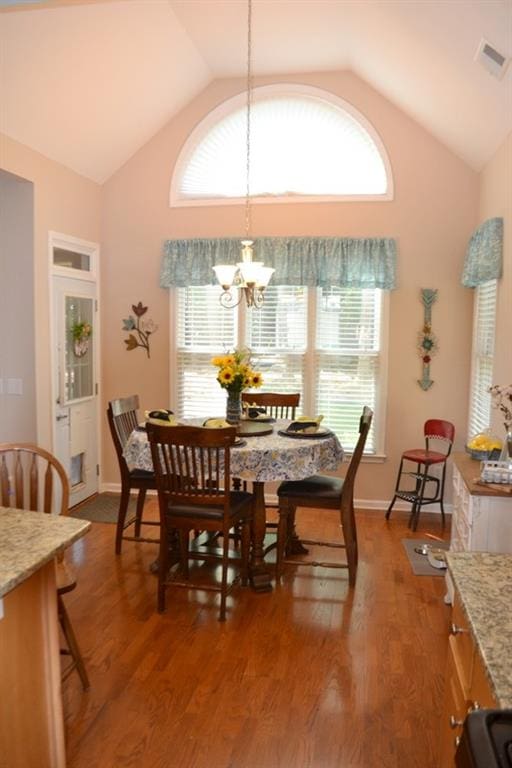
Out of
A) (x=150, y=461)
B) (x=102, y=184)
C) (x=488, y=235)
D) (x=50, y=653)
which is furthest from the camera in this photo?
(x=102, y=184)

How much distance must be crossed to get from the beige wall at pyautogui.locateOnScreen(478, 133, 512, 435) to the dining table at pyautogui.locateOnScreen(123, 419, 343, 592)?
117cm

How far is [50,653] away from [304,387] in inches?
142

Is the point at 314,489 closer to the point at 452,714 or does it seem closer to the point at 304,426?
the point at 304,426

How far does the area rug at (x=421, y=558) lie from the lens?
150 inches

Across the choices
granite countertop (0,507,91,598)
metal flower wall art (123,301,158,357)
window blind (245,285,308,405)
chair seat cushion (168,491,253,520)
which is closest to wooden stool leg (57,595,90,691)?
granite countertop (0,507,91,598)

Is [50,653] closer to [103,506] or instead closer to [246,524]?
[246,524]

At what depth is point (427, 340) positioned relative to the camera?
4.93 metres

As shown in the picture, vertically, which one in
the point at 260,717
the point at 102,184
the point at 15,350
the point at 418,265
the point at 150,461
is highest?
the point at 102,184

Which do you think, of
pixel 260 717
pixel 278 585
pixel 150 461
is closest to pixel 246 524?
pixel 278 585

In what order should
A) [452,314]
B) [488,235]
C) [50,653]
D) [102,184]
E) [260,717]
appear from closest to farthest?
1. [50,653]
2. [260,717]
3. [488,235]
4. [452,314]
5. [102,184]

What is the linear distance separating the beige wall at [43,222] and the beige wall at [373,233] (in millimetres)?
698

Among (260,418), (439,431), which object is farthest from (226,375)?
(439,431)

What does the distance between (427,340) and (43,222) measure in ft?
10.8

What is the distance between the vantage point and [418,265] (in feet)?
16.1
